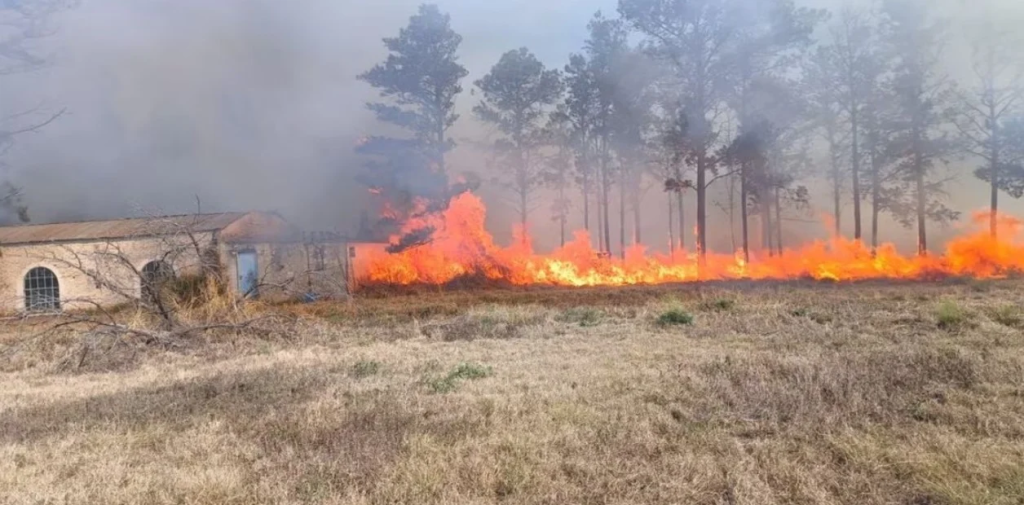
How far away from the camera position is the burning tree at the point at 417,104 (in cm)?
2606

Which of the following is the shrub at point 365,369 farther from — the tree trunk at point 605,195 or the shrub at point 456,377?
the tree trunk at point 605,195

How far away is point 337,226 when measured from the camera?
88.0 ft

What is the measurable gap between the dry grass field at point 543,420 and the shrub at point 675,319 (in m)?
1.20

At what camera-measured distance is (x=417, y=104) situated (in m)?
28.1

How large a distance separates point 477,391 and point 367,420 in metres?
1.33

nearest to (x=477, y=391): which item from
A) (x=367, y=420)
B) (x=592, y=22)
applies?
(x=367, y=420)

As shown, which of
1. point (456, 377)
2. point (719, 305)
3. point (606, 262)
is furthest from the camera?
point (606, 262)

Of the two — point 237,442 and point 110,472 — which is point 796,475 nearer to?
point 237,442

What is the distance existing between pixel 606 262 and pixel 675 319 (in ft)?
50.6

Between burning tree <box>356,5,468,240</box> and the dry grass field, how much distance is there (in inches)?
663

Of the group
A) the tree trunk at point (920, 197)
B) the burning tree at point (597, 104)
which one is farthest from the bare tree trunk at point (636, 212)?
the tree trunk at point (920, 197)

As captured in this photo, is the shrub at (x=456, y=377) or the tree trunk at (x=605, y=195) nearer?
the shrub at (x=456, y=377)

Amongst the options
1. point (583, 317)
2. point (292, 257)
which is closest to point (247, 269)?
point (292, 257)

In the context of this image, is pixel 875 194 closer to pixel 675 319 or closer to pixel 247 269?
pixel 675 319
